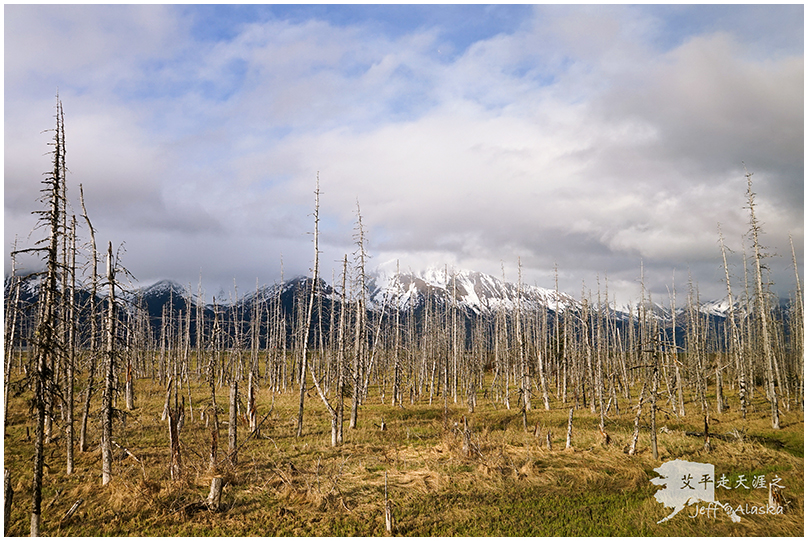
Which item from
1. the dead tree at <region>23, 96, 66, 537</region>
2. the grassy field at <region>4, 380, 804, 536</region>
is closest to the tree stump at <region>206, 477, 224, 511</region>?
the grassy field at <region>4, 380, 804, 536</region>

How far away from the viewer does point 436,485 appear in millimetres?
14898

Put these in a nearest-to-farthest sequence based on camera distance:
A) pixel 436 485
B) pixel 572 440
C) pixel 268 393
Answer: pixel 436 485 → pixel 572 440 → pixel 268 393

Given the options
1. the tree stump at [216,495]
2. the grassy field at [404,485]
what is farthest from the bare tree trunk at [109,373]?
the tree stump at [216,495]

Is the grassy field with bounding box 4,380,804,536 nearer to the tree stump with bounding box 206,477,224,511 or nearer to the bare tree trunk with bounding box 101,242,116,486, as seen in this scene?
the tree stump with bounding box 206,477,224,511

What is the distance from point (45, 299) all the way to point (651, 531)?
17589mm

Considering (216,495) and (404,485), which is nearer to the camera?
(216,495)

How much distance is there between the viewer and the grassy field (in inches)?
473

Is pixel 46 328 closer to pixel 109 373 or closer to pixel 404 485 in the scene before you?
pixel 109 373

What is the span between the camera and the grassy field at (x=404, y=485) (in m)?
12.0

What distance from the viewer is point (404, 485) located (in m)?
15.0

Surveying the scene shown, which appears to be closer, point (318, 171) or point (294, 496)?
point (294, 496)

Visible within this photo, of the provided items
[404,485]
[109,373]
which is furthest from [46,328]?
[404,485]

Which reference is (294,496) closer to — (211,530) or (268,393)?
(211,530)

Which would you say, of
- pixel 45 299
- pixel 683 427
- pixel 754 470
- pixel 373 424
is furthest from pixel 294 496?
pixel 683 427
